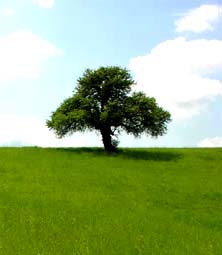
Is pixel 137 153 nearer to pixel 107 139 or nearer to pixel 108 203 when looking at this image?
pixel 107 139

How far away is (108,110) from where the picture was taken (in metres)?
63.6

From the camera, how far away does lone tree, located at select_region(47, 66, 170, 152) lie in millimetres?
64438

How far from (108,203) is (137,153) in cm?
2925

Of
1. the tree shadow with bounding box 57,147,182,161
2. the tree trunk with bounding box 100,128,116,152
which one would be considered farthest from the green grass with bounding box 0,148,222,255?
the tree trunk with bounding box 100,128,116,152

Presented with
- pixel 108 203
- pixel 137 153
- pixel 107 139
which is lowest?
pixel 108 203

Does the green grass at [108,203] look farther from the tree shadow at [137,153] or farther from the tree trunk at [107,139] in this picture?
the tree trunk at [107,139]

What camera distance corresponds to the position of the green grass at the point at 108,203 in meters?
24.4

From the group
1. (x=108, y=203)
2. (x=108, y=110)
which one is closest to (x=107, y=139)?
(x=108, y=110)

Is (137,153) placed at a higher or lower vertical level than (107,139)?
lower

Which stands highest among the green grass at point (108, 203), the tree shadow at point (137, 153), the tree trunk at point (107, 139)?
Result: the tree trunk at point (107, 139)

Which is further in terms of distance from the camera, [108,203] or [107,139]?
[107,139]

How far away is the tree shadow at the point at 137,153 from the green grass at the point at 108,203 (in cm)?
13

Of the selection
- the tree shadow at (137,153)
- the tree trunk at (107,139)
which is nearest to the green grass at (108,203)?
the tree shadow at (137,153)

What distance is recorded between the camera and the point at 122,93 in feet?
221
